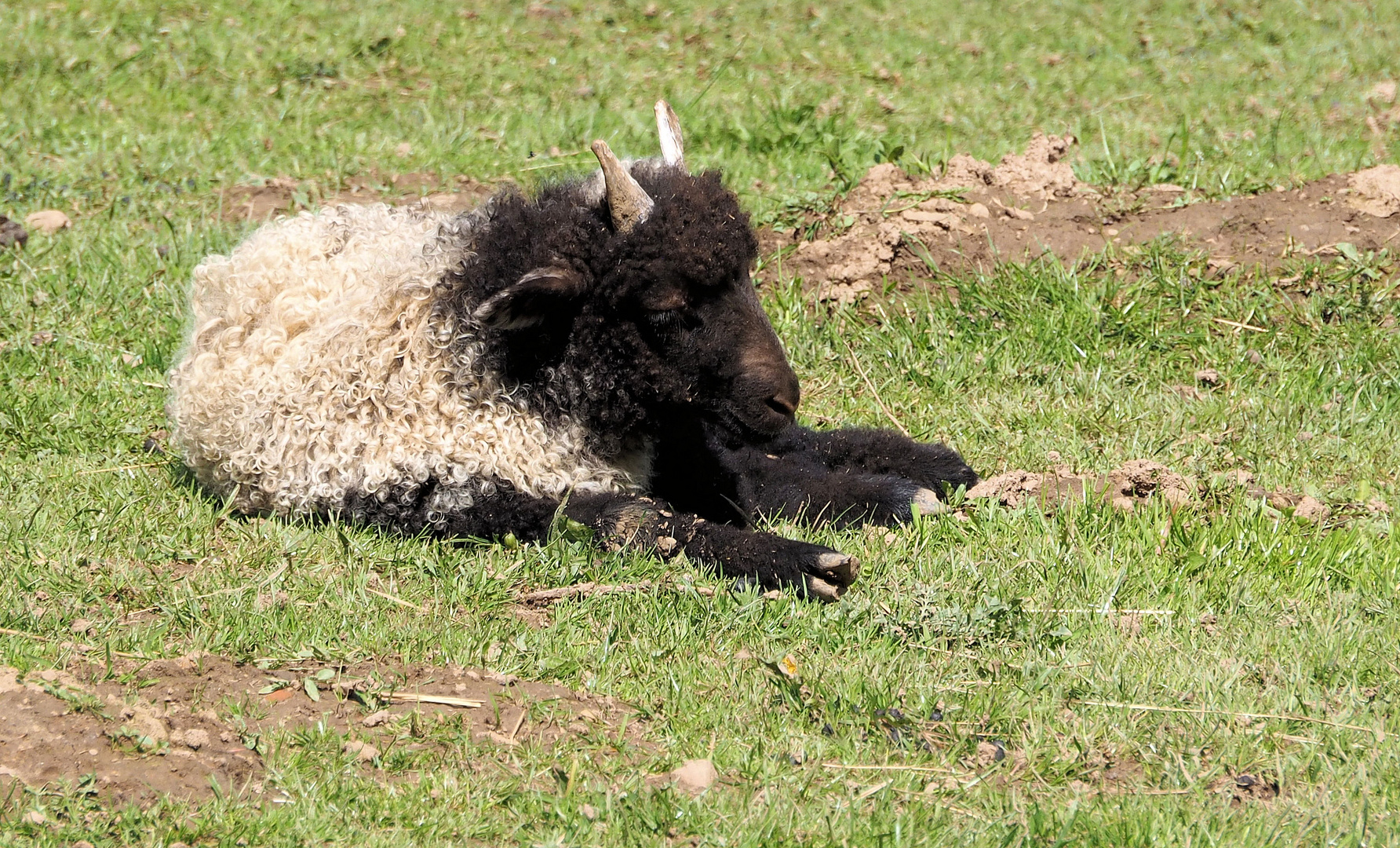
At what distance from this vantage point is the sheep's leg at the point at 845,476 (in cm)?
525

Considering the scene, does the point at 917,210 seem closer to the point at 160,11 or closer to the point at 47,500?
the point at 47,500

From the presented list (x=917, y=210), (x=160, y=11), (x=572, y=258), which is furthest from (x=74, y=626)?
(x=160, y=11)

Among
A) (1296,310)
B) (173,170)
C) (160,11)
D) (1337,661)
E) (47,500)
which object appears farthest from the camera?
(160,11)

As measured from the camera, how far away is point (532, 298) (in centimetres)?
480

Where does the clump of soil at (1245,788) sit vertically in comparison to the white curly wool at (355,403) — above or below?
below

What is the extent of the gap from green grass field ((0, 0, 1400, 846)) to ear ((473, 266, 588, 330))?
829 mm

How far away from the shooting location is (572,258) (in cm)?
485

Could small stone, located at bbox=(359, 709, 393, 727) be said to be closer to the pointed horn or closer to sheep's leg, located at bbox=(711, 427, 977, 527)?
sheep's leg, located at bbox=(711, 427, 977, 527)

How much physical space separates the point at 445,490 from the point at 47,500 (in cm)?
162

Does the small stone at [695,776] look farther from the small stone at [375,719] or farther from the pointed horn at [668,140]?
the pointed horn at [668,140]

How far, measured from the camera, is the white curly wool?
16.2 feet

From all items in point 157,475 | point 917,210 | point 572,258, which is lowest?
point 157,475

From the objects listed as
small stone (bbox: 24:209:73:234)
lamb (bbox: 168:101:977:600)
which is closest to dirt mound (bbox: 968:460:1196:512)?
lamb (bbox: 168:101:977:600)

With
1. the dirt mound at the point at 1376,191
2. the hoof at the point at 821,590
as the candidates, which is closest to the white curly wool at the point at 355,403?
the hoof at the point at 821,590
